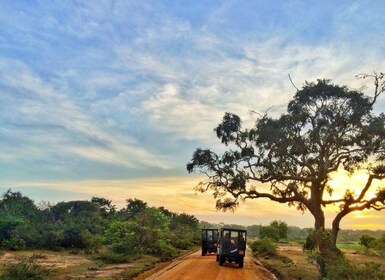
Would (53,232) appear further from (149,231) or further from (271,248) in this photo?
(271,248)

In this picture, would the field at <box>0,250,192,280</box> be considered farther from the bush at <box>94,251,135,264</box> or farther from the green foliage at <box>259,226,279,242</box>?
the green foliage at <box>259,226,279,242</box>

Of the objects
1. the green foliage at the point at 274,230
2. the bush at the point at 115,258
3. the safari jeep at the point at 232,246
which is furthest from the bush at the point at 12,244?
the green foliage at the point at 274,230

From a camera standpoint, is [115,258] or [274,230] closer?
[115,258]

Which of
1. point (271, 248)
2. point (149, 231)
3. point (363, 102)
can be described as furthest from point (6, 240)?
point (363, 102)

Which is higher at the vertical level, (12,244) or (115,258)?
(12,244)

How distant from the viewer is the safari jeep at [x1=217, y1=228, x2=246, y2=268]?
27547mm

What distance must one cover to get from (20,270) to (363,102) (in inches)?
988

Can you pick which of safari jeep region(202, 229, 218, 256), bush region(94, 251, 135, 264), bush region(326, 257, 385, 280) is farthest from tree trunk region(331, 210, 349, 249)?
bush region(94, 251, 135, 264)

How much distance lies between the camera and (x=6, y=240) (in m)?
37.3

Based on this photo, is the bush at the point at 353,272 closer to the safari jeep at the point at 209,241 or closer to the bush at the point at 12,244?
the safari jeep at the point at 209,241

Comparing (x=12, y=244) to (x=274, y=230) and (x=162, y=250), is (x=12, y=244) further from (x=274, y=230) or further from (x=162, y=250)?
(x=274, y=230)

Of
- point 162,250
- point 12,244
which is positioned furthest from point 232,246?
point 12,244

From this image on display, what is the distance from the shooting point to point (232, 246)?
28.0 meters

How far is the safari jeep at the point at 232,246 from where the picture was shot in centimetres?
2755
